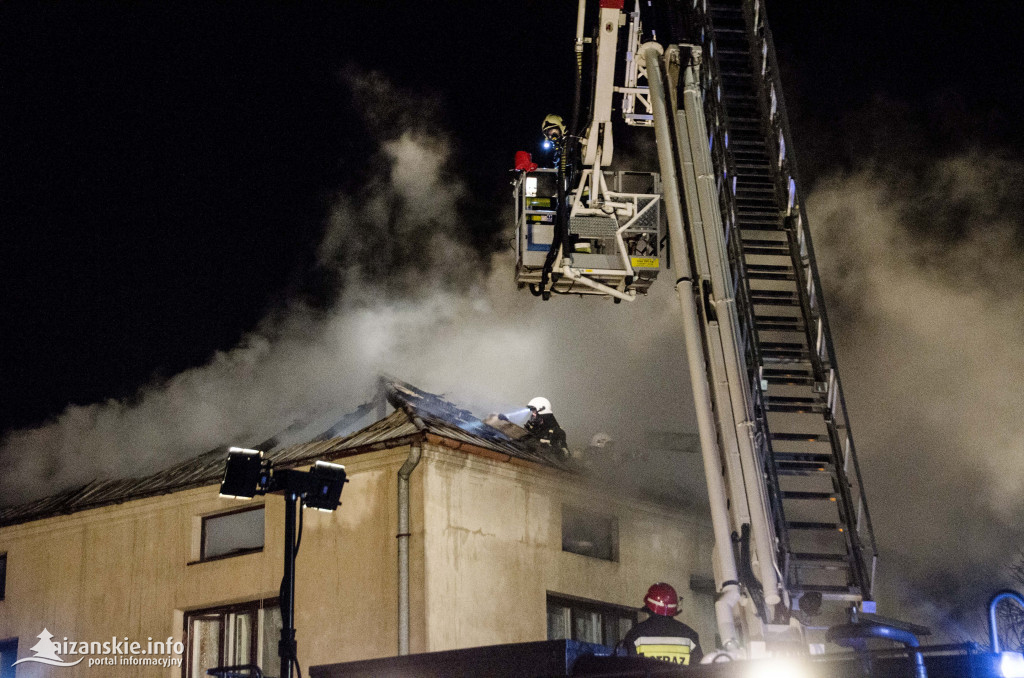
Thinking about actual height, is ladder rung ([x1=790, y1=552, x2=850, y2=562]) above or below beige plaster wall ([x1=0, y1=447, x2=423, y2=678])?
below

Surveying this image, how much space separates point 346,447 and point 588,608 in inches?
149

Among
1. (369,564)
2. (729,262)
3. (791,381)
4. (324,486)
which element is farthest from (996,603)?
(369,564)

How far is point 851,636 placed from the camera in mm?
3898

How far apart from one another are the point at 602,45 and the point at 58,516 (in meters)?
9.82

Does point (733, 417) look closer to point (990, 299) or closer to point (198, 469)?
point (990, 299)

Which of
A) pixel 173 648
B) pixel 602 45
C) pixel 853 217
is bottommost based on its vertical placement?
pixel 173 648

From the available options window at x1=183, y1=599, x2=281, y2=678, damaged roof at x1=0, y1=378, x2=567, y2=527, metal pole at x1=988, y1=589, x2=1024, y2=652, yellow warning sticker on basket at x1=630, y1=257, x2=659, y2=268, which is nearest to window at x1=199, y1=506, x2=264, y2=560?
damaged roof at x1=0, y1=378, x2=567, y2=527

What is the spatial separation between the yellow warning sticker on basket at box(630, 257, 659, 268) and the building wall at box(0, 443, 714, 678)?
3.17m

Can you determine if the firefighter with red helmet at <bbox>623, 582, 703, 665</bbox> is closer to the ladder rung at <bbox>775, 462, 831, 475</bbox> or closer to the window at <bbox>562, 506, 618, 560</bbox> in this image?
the ladder rung at <bbox>775, 462, 831, 475</bbox>

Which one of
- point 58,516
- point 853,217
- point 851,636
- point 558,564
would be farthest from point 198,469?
point 851,636

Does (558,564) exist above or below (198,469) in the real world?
below

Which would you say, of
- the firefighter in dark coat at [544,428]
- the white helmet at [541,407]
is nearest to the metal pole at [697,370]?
the firefighter in dark coat at [544,428]

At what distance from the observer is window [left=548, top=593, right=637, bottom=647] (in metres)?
12.4

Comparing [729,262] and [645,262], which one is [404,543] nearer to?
[645,262]
